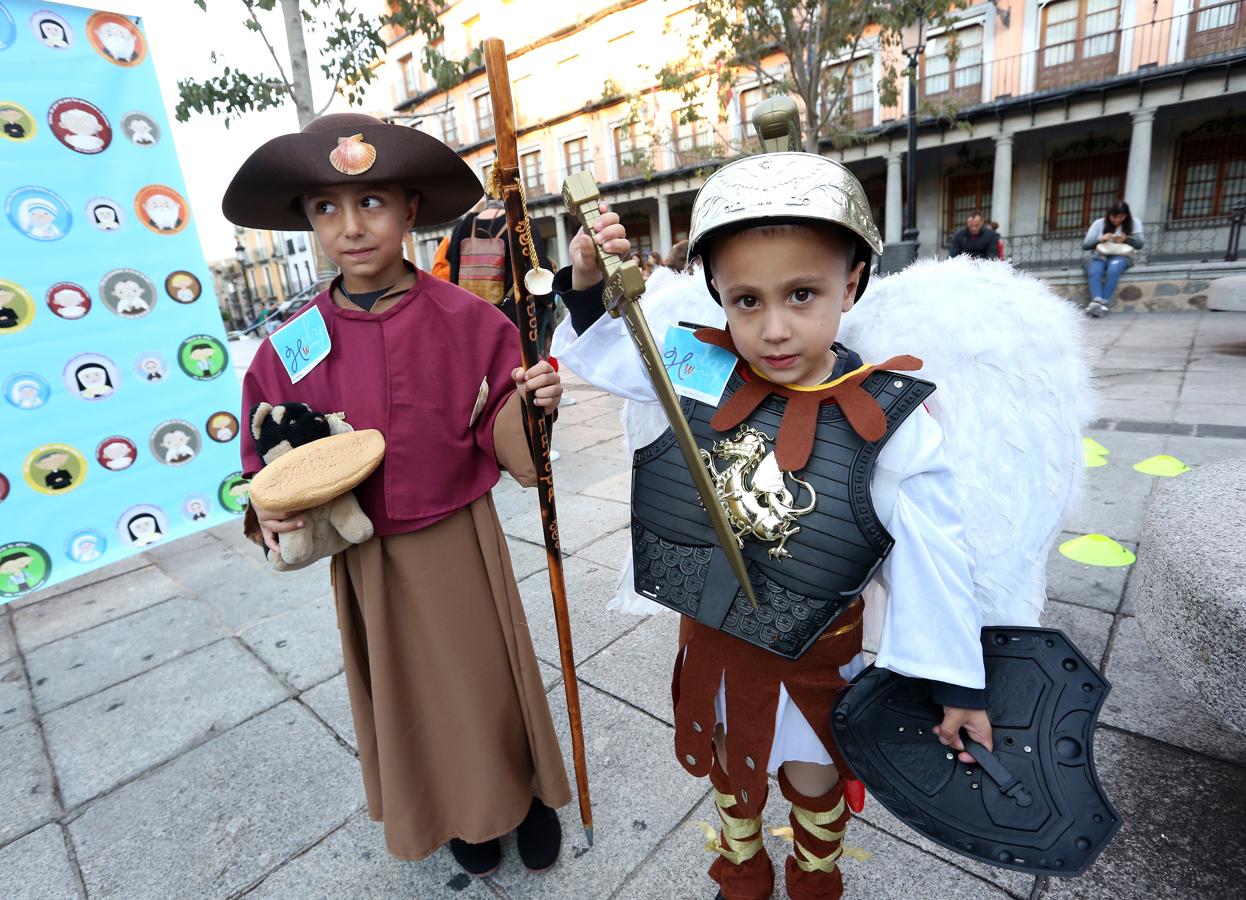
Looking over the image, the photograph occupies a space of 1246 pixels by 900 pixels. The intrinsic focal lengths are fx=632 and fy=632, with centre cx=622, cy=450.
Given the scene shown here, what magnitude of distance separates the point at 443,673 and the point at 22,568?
316 centimetres

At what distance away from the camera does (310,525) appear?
1.39m

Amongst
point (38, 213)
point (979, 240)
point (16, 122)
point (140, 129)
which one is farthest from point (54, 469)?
point (979, 240)

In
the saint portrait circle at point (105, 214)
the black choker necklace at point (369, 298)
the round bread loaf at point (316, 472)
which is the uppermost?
the saint portrait circle at point (105, 214)

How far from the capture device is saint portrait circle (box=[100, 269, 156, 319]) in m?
3.38

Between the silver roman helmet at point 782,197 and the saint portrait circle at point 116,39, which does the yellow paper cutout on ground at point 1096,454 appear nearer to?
the silver roman helmet at point 782,197

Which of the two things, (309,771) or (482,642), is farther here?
(309,771)

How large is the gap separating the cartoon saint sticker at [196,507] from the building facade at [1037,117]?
1038cm

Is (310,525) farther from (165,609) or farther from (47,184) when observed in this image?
(47,184)

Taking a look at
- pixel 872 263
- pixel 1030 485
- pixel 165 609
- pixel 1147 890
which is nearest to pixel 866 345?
→ pixel 872 263

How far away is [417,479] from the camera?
4.97 ft

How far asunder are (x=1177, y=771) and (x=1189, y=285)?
10.7 meters

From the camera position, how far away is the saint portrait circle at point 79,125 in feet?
10.2

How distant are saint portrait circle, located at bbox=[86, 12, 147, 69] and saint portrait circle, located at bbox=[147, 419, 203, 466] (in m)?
1.91

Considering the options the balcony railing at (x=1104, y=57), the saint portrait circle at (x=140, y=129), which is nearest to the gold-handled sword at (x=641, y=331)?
the saint portrait circle at (x=140, y=129)
